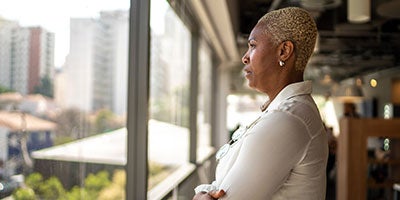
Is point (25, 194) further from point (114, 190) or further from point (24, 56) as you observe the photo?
point (114, 190)

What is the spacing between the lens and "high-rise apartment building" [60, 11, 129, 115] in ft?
24.2

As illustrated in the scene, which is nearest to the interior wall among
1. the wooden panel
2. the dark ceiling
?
the dark ceiling

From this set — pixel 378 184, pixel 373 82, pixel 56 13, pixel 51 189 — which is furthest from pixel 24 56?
pixel 373 82

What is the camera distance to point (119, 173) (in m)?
6.61

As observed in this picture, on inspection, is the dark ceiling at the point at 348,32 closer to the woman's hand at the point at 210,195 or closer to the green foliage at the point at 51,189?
the green foliage at the point at 51,189

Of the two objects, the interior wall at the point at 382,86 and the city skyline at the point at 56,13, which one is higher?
the city skyline at the point at 56,13

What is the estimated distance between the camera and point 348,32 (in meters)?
7.75

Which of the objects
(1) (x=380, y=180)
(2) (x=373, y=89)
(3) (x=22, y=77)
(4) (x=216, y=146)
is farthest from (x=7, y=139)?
(4) (x=216, y=146)

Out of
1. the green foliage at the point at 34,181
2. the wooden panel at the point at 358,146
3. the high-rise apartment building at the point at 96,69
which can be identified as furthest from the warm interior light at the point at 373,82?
the green foliage at the point at 34,181

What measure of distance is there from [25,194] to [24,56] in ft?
4.41

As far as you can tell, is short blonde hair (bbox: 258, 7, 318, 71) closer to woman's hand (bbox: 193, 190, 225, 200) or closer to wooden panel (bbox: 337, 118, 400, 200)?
woman's hand (bbox: 193, 190, 225, 200)

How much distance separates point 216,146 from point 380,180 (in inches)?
241

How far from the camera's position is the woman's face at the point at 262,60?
47.7 inches

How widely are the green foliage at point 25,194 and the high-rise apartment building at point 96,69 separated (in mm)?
3337
